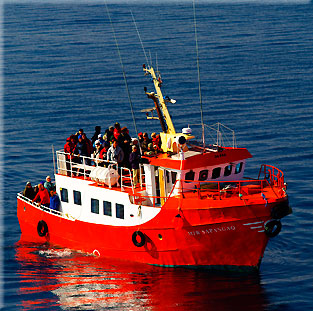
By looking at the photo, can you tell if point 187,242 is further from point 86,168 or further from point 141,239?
point 86,168

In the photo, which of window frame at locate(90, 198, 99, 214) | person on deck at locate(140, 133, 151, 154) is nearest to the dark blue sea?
window frame at locate(90, 198, 99, 214)

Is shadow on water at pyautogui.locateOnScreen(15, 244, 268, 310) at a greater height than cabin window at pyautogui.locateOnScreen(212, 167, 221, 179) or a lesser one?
lesser

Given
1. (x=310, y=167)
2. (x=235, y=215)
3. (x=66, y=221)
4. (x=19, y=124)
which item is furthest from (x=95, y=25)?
Answer: (x=235, y=215)

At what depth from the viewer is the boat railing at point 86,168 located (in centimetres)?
3037

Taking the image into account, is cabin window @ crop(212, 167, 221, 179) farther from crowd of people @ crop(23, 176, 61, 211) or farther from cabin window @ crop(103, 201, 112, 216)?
crowd of people @ crop(23, 176, 61, 211)

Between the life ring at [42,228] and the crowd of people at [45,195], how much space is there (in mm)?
955

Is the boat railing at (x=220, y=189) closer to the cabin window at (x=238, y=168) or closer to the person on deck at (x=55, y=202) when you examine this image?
the cabin window at (x=238, y=168)

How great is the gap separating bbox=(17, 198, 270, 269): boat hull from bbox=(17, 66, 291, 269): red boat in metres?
0.04

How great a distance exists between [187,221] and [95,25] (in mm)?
70693

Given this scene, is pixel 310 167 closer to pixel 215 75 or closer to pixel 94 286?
pixel 94 286

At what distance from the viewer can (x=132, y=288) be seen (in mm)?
28344

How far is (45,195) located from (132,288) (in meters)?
8.55

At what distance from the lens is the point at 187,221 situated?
90.8 feet

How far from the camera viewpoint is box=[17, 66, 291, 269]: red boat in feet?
89.9
